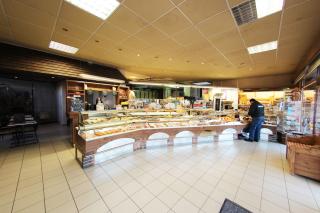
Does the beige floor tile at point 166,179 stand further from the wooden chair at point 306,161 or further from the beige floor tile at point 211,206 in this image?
the wooden chair at point 306,161

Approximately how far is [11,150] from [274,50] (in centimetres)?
940

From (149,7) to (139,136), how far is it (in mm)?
3437

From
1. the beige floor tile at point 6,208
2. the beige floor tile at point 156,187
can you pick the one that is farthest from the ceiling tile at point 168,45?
the beige floor tile at point 6,208

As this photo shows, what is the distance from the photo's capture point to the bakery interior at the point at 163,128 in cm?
232

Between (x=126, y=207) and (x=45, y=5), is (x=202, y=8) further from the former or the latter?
(x=126, y=207)

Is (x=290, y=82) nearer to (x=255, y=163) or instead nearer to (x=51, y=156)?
(x=255, y=163)

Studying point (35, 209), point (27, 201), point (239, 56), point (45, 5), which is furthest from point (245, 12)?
point (27, 201)

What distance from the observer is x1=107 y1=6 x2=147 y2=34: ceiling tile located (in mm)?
2818

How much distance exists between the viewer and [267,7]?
8.44 feet

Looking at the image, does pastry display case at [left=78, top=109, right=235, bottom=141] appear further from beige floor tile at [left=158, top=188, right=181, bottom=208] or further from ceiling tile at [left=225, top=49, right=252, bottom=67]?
ceiling tile at [left=225, top=49, right=252, bottom=67]

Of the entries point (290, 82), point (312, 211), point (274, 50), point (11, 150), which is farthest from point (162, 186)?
point (290, 82)

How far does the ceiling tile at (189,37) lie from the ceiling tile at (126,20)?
107cm

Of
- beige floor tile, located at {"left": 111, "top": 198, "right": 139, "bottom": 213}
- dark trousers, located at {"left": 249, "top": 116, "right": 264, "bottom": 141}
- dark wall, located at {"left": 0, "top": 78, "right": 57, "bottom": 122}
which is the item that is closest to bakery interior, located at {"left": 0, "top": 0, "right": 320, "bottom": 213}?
beige floor tile, located at {"left": 111, "top": 198, "right": 139, "bottom": 213}

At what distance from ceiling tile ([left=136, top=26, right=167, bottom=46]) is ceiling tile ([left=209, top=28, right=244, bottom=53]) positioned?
1.48 metres
